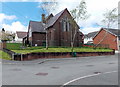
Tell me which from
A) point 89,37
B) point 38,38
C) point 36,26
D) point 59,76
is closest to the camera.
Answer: point 59,76

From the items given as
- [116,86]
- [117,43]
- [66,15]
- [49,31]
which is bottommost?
[116,86]

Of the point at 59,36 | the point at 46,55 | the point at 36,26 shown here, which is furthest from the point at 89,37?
the point at 46,55

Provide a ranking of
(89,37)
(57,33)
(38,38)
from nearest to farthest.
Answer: (57,33) → (38,38) → (89,37)

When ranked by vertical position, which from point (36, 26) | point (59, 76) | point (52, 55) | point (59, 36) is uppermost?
point (36, 26)

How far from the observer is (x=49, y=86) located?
19.6 feet

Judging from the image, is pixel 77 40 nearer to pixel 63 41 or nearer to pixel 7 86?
pixel 63 41

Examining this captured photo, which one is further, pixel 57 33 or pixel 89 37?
pixel 89 37

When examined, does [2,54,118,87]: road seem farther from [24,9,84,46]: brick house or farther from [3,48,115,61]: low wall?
[24,9,84,46]: brick house

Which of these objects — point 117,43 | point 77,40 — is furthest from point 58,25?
point 117,43

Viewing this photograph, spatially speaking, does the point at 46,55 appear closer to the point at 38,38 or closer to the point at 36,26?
the point at 38,38

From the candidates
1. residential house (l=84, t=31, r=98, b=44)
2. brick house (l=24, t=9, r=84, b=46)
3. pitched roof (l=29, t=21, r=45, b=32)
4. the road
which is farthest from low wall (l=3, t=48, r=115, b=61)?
residential house (l=84, t=31, r=98, b=44)

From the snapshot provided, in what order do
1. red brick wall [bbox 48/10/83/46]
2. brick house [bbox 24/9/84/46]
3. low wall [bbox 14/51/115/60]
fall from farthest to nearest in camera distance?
brick house [bbox 24/9/84/46], red brick wall [bbox 48/10/83/46], low wall [bbox 14/51/115/60]

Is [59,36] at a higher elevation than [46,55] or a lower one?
higher

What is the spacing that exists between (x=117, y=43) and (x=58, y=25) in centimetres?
2050
